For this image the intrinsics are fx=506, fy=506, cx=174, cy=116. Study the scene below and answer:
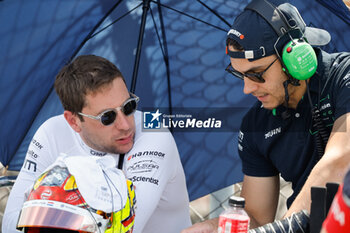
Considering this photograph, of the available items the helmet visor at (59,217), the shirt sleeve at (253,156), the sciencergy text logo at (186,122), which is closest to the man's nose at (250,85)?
the shirt sleeve at (253,156)

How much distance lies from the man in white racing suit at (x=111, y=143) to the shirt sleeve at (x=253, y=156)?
1.15ft

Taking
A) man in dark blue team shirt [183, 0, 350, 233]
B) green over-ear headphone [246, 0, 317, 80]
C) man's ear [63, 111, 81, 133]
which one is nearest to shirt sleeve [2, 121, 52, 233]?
man's ear [63, 111, 81, 133]

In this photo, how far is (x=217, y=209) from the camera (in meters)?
3.63

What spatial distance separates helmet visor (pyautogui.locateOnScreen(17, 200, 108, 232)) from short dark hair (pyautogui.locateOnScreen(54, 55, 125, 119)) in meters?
0.91

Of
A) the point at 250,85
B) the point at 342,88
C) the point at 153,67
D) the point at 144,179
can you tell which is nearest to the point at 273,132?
the point at 250,85

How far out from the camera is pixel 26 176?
2445 mm

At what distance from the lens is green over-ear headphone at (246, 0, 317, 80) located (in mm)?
2047

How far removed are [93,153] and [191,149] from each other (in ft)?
2.56

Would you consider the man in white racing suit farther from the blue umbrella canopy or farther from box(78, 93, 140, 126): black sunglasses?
the blue umbrella canopy

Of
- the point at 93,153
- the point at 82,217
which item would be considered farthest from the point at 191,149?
the point at 82,217

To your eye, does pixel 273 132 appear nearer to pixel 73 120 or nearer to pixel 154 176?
pixel 154 176

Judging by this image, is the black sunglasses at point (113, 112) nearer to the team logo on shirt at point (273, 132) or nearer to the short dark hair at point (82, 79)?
the short dark hair at point (82, 79)

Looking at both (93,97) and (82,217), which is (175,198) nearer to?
(93,97)

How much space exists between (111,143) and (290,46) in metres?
0.92
